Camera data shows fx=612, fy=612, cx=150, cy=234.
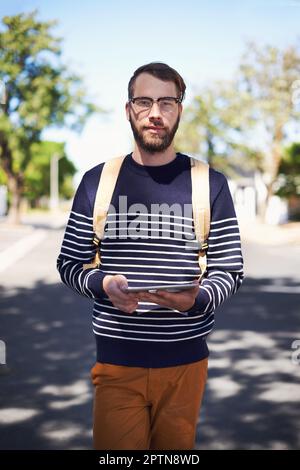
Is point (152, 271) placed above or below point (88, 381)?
above

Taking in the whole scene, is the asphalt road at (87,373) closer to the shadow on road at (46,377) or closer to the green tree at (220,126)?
the shadow on road at (46,377)

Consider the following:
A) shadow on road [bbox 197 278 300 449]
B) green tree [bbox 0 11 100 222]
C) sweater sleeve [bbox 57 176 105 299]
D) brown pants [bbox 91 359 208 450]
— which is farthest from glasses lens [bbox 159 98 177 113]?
green tree [bbox 0 11 100 222]

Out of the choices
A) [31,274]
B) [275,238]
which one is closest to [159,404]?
[31,274]

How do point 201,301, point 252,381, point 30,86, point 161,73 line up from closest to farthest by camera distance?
point 201,301 → point 161,73 → point 252,381 → point 30,86

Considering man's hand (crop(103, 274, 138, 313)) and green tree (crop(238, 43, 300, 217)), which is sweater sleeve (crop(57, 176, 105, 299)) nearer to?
man's hand (crop(103, 274, 138, 313))

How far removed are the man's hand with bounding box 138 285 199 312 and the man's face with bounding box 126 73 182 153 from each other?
545mm

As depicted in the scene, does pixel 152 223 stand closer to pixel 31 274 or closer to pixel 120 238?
pixel 120 238

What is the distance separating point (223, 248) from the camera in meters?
2.27

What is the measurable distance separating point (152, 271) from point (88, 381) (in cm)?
342

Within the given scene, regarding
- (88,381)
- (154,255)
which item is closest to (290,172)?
(88,381)

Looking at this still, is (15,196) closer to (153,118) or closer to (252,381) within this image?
(252,381)

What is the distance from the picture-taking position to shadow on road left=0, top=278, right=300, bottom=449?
4176 mm

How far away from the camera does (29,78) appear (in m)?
31.3

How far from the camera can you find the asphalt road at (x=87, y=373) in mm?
4191
